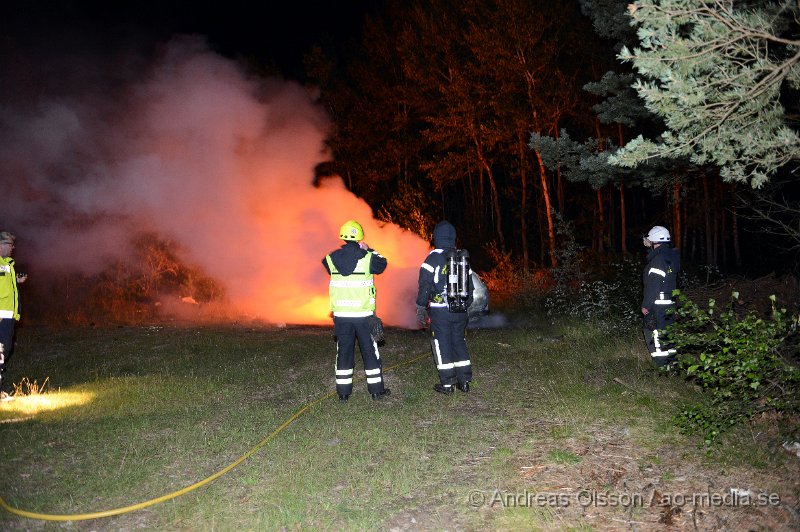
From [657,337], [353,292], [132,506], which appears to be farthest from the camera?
[657,337]

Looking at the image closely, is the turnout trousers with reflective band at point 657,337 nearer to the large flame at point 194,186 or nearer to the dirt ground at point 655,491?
the dirt ground at point 655,491

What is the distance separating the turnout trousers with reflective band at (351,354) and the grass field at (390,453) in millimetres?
248

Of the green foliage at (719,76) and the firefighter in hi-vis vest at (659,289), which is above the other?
the green foliage at (719,76)

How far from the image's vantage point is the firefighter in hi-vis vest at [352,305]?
706 centimetres

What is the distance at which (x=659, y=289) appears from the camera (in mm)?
7758

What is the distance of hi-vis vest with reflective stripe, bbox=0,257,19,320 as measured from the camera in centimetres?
731

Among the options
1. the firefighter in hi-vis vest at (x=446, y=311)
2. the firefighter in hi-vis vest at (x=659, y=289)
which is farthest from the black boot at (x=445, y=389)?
the firefighter in hi-vis vest at (x=659, y=289)

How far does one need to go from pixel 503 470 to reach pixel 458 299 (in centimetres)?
263

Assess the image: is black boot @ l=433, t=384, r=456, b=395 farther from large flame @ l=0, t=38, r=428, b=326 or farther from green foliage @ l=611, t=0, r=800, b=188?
large flame @ l=0, t=38, r=428, b=326

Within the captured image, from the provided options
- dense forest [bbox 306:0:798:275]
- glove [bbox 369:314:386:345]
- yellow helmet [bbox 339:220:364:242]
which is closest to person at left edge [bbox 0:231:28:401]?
yellow helmet [bbox 339:220:364:242]

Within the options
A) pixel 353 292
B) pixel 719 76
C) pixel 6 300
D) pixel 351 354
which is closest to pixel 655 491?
pixel 719 76

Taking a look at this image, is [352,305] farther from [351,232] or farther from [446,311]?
[446,311]

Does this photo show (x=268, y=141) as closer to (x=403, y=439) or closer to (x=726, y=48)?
(x=403, y=439)

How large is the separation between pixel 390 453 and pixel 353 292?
228 centimetres
